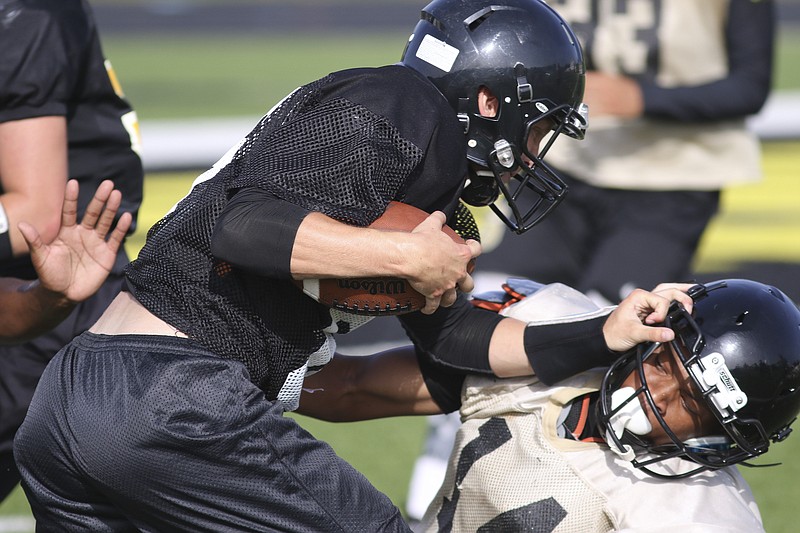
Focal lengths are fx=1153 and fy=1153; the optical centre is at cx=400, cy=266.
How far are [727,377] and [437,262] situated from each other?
74cm

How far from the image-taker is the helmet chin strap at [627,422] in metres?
2.53

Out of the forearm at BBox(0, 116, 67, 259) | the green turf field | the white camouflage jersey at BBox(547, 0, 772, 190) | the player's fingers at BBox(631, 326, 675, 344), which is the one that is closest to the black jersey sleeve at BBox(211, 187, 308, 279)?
the player's fingers at BBox(631, 326, 675, 344)

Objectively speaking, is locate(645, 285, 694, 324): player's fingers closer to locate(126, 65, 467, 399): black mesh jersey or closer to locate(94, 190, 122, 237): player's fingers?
locate(126, 65, 467, 399): black mesh jersey

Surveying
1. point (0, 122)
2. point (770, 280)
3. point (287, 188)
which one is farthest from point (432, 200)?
point (770, 280)

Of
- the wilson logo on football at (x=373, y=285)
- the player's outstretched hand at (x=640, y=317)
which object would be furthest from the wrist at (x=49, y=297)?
the player's outstretched hand at (x=640, y=317)

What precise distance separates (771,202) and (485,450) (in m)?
6.86

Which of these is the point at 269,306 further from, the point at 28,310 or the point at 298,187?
the point at 28,310

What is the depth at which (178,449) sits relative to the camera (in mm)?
2268

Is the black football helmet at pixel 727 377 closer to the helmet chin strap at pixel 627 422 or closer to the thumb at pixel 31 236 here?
the helmet chin strap at pixel 627 422

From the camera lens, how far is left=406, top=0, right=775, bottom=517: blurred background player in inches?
170

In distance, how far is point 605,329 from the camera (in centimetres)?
261

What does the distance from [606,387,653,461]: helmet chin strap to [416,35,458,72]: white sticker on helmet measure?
33.2 inches

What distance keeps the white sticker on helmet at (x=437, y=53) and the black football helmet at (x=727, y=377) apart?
749 mm

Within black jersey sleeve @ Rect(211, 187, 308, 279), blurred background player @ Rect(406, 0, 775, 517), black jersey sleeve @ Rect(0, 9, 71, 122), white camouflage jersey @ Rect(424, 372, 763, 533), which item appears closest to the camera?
black jersey sleeve @ Rect(211, 187, 308, 279)
